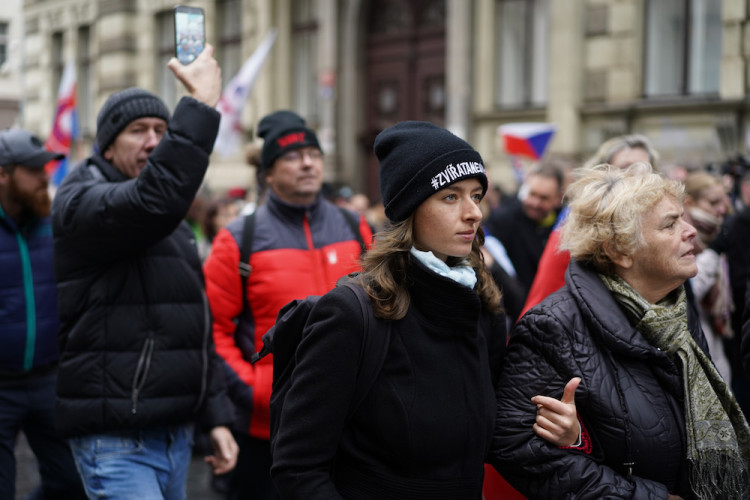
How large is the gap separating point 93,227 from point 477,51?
11.0 m

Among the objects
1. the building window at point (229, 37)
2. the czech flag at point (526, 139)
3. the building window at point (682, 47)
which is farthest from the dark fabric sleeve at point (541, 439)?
the building window at point (229, 37)

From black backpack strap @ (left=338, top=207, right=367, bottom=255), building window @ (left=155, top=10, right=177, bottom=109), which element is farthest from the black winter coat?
building window @ (left=155, top=10, right=177, bottom=109)

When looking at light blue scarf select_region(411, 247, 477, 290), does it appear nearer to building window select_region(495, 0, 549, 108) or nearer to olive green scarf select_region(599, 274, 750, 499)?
olive green scarf select_region(599, 274, 750, 499)

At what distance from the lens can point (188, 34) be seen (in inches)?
121

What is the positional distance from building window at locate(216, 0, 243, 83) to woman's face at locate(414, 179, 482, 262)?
15.8 m

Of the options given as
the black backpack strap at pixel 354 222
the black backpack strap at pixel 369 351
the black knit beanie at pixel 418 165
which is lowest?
the black backpack strap at pixel 369 351

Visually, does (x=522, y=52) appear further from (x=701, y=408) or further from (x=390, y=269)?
(x=390, y=269)

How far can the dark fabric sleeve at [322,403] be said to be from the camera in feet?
A: 7.22

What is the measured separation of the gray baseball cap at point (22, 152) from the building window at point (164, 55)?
1569 cm

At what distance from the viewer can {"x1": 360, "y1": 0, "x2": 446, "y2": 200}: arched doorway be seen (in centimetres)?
1445

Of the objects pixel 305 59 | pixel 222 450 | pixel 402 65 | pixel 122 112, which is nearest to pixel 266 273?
pixel 222 450

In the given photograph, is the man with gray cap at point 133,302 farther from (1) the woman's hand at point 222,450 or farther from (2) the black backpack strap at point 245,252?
(2) the black backpack strap at point 245,252

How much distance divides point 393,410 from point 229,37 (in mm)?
16449

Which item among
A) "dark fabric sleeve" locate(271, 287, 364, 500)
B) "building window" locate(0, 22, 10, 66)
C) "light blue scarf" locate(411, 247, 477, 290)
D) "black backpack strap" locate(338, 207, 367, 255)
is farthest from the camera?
"building window" locate(0, 22, 10, 66)
